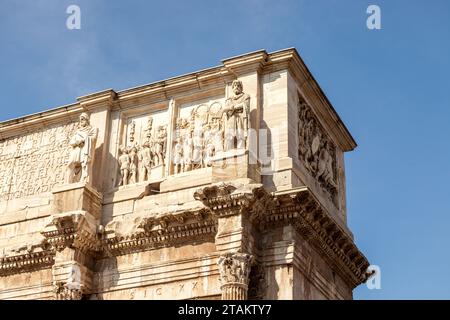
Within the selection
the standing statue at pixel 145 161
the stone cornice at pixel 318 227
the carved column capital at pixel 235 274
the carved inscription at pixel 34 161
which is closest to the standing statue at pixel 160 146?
the standing statue at pixel 145 161

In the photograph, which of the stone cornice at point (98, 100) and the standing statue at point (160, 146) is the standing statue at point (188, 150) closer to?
the standing statue at point (160, 146)

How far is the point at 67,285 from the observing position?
15.5 m

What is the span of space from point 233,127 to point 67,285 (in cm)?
432

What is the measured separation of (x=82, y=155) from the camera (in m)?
17.1

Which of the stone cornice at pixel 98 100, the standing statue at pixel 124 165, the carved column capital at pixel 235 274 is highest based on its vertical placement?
the stone cornice at pixel 98 100

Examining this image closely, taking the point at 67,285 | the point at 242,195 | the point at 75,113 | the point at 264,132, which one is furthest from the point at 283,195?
the point at 75,113

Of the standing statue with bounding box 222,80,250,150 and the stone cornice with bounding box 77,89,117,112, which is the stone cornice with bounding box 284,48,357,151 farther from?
the stone cornice with bounding box 77,89,117,112

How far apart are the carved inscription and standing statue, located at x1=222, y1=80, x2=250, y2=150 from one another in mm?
4206

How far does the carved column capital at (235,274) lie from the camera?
552 inches

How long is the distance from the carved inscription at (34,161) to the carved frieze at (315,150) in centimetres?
512

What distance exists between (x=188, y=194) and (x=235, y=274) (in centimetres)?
249

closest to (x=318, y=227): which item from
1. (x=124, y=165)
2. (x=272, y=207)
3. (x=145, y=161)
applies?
(x=272, y=207)
